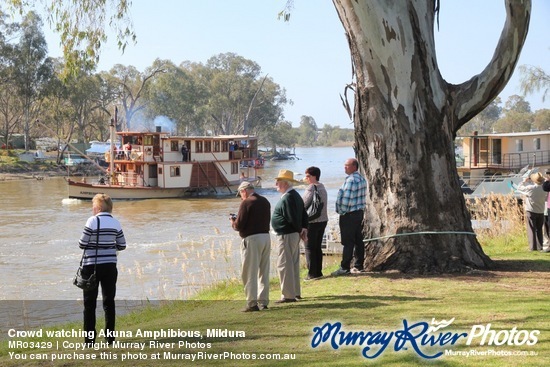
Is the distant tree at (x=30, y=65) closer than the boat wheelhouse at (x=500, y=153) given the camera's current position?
No

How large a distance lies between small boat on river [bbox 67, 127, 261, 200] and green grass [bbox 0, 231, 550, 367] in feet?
102

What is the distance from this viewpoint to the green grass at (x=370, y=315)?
5.98 metres

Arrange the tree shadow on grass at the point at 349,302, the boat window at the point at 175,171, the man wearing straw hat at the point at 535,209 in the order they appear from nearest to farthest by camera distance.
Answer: the tree shadow on grass at the point at 349,302
the man wearing straw hat at the point at 535,209
the boat window at the point at 175,171

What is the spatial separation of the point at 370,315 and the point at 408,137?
9.91ft

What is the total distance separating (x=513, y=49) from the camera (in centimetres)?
1005

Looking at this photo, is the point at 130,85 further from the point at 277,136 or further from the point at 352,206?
the point at 352,206

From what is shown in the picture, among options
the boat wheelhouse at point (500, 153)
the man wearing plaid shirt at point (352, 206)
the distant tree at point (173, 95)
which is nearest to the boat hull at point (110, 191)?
the boat wheelhouse at point (500, 153)

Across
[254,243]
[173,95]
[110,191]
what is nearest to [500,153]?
[110,191]

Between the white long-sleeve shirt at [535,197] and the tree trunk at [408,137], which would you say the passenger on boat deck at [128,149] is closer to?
the white long-sleeve shirt at [535,197]

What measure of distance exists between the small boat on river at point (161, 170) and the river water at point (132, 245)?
3.56 ft

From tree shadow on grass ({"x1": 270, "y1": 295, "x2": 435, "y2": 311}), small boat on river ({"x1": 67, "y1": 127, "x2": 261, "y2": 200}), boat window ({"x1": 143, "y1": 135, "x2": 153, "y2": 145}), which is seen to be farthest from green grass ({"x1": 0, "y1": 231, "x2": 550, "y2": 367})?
boat window ({"x1": 143, "y1": 135, "x2": 153, "y2": 145})

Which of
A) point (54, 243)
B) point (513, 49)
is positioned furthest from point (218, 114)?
point (513, 49)

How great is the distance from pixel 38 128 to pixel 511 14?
79.6m

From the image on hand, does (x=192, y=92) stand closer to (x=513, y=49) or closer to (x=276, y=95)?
(x=276, y=95)
